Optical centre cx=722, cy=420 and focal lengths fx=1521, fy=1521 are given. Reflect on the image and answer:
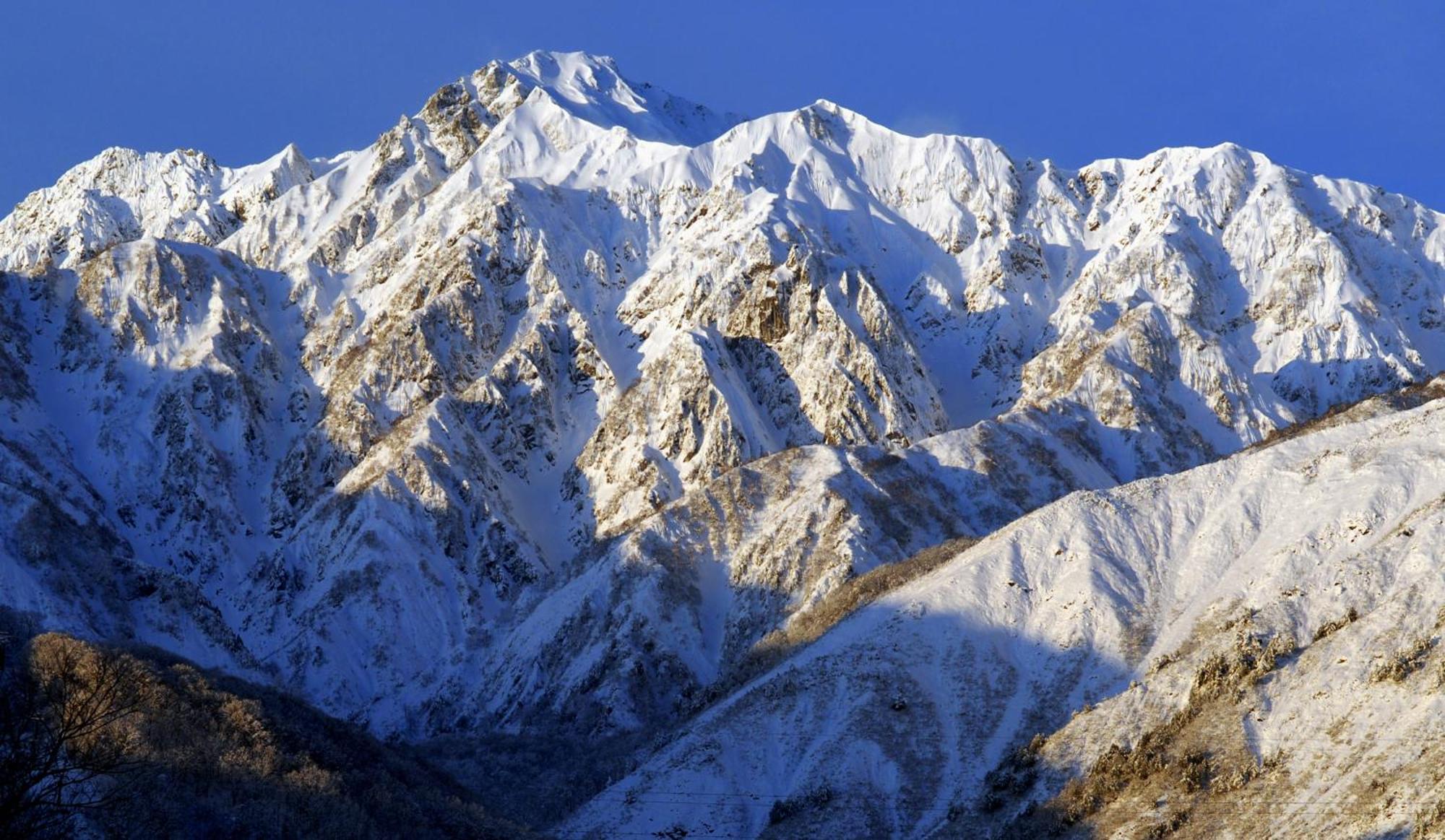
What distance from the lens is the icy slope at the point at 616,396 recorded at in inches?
4705

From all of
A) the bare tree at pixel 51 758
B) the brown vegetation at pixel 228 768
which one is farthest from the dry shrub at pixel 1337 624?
the bare tree at pixel 51 758

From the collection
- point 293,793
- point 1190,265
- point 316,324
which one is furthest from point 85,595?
point 1190,265

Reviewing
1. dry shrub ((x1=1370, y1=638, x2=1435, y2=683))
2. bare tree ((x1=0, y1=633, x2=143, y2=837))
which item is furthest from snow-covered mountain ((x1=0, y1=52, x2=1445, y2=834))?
bare tree ((x1=0, y1=633, x2=143, y2=837))

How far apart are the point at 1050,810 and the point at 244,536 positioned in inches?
4052

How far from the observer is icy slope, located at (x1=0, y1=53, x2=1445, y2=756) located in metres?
120

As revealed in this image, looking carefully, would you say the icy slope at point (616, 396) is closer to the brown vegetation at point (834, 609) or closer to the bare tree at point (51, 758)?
the brown vegetation at point (834, 609)

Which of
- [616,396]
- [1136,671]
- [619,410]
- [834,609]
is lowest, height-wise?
[1136,671]

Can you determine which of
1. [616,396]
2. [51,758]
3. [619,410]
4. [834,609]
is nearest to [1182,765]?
[834,609]

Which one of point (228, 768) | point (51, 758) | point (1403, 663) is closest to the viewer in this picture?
point (51, 758)

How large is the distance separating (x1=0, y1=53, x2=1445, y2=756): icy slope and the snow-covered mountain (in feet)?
1.35

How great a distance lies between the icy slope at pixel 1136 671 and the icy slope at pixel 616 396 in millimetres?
16409

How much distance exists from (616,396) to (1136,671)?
284 ft

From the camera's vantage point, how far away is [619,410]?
151125mm

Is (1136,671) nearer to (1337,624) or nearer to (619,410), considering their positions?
(1337,624)
